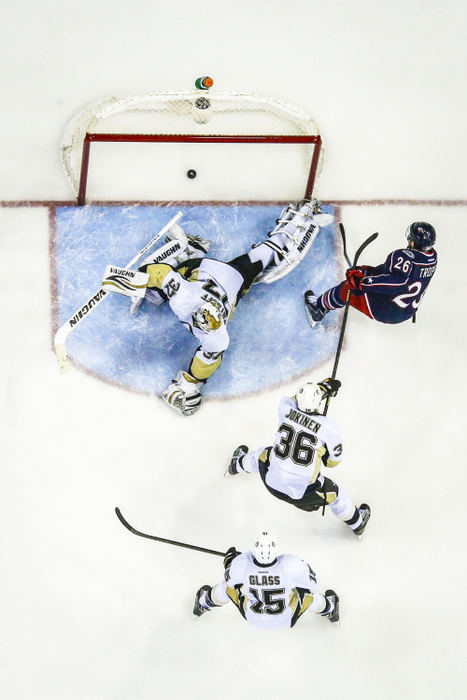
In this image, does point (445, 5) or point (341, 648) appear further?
point (445, 5)

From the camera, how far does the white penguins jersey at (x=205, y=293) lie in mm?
5734

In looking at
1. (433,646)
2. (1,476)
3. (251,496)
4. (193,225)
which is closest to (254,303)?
(193,225)

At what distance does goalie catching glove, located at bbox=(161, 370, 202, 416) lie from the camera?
6133 mm

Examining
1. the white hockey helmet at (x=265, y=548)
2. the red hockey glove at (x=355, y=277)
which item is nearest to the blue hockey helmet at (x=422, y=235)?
the red hockey glove at (x=355, y=277)

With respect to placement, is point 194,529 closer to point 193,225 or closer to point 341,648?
point 341,648

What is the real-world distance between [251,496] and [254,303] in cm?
124

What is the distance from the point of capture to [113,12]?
6848 mm

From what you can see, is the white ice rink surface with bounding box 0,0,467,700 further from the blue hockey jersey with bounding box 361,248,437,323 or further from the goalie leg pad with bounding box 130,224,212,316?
the goalie leg pad with bounding box 130,224,212,316

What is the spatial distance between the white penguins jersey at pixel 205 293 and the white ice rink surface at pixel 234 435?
0.67 metres

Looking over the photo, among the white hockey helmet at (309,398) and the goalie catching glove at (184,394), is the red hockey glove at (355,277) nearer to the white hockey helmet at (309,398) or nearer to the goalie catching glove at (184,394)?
the white hockey helmet at (309,398)

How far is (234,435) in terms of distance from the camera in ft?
20.7

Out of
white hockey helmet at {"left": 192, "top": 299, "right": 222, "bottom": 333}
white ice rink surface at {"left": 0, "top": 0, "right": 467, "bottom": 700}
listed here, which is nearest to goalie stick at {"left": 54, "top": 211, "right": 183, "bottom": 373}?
white ice rink surface at {"left": 0, "top": 0, "right": 467, "bottom": 700}

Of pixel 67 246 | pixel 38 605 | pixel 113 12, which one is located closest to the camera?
pixel 38 605

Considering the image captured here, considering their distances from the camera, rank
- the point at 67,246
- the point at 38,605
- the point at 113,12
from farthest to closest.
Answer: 1. the point at 113,12
2. the point at 67,246
3. the point at 38,605
